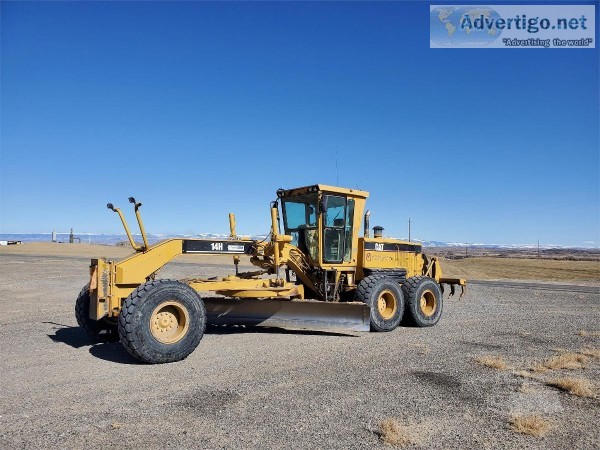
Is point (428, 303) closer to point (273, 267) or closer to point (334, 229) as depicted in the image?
point (334, 229)

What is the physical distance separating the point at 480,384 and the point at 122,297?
509cm

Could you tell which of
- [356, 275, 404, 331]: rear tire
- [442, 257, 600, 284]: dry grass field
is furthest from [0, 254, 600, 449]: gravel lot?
[442, 257, 600, 284]: dry grass field

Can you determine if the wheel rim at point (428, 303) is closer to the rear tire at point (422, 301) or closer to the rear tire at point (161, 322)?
the rear tire at point (422, 301)

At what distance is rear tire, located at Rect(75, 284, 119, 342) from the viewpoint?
861 cm

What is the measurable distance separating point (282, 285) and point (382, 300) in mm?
2242

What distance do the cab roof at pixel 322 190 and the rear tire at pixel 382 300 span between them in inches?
71.4

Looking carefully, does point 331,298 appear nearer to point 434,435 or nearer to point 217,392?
point 217,392

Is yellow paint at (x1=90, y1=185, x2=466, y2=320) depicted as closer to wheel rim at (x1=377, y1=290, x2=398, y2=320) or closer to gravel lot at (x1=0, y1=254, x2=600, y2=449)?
wheel rim at (x1=377, y1=290, x2=398, y2=320)

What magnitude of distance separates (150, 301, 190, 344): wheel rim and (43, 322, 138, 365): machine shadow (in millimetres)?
527

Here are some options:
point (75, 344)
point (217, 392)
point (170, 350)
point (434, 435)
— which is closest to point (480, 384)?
point (434, 435)

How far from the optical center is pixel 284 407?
214 inches

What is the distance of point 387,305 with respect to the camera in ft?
35.6

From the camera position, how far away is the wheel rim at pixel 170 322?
7395 millimetres

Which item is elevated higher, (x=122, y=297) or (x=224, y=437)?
(x=122, y=297)
